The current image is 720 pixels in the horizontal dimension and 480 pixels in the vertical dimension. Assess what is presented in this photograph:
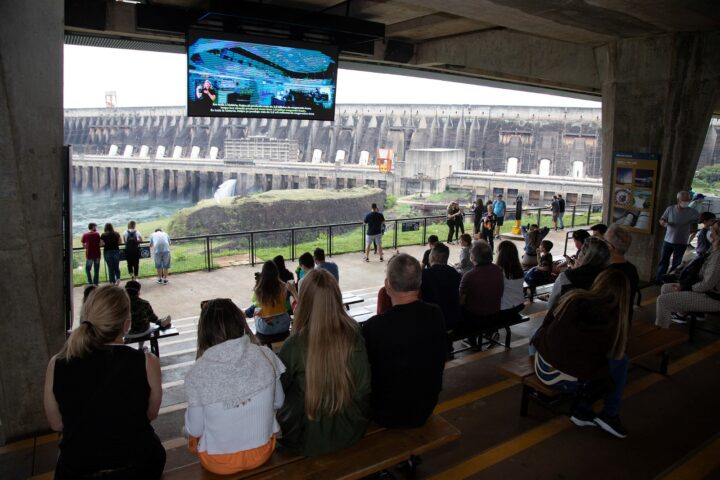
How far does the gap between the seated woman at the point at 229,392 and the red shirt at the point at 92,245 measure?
8.92m

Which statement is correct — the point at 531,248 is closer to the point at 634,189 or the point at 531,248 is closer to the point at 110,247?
the point at 634,189

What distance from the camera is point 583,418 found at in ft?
13.1

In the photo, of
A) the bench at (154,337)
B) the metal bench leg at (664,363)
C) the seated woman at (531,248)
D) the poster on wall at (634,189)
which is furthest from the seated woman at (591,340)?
the poster on wall at (634,189)

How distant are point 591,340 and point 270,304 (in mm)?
3048

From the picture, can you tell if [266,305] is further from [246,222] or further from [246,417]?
[246,222]

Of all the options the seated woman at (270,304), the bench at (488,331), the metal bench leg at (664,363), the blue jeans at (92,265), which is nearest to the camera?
the metal bench leg at (664,363)

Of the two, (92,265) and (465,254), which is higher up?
(465,254)

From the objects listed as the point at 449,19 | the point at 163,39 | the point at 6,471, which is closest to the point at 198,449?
the point at 6,471

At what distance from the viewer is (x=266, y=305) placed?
531cm

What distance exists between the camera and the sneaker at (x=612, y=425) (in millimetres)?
3895

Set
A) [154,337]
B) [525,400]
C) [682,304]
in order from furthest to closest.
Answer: [682,304], [154,337], [525,400]

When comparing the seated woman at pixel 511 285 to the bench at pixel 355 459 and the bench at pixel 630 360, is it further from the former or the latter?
the bench at pixel 355 459

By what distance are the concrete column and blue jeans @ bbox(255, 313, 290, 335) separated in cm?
185

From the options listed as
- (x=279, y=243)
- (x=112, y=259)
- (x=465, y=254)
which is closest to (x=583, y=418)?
(x=465, y=254)
